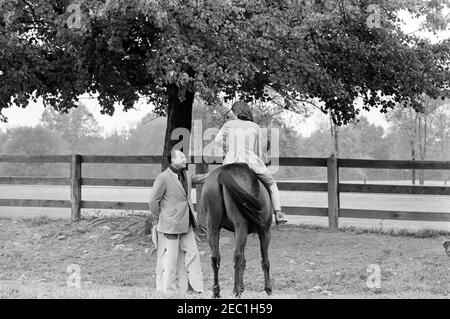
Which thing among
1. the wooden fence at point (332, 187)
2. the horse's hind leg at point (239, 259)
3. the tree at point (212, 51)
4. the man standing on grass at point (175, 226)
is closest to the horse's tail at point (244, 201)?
the horse's hind leg at point (239, 259)

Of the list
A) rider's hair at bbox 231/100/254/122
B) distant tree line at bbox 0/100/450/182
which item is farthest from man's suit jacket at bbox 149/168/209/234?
distant tree line at bbox 0/100/450/182

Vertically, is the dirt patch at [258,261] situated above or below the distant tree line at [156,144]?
below

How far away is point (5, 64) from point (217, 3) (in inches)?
171

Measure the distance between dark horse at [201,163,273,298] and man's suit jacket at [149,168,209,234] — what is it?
368mm

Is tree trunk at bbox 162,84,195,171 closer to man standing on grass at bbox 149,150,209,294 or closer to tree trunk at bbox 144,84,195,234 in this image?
tree trunk at bbox 144,84,195,234

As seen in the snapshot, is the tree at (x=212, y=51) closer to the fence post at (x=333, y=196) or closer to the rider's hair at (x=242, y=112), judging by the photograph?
the fence post at (x=333, y=196)

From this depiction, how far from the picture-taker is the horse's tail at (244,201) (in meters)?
7.02

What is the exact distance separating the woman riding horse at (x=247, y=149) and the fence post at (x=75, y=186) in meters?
8.16

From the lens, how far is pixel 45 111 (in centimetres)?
8688

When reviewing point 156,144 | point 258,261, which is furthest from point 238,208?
point 156,144

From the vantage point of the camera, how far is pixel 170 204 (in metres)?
7.62

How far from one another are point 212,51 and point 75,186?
6098 millimetres

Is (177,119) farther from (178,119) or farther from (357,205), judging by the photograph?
(357,205)

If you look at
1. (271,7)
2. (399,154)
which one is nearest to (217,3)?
(271,7)
